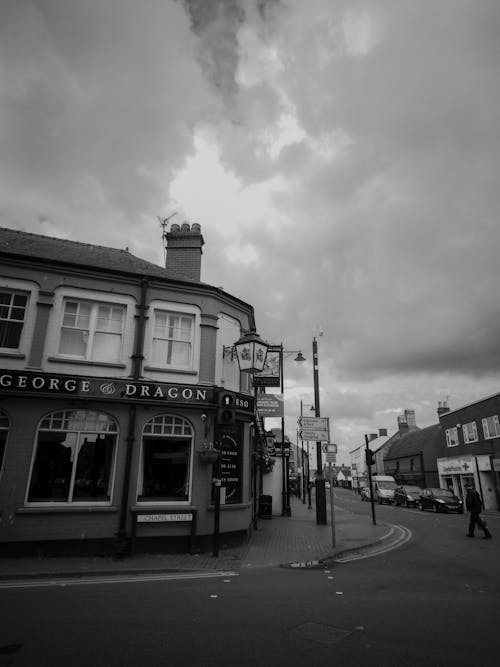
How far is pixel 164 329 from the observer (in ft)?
42.3

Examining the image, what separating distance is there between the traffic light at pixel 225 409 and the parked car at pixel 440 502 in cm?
2013

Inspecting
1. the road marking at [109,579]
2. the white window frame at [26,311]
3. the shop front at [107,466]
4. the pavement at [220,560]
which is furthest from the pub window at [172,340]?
the road marking at [109,579]

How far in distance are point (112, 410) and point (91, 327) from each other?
246 cm

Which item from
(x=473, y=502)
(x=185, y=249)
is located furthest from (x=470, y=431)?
(x=185, y=249)

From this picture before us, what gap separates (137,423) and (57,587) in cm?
454

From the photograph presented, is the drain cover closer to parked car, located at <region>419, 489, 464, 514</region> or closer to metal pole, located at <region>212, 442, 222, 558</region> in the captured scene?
metal pole, located at <region>212, 442, 222, 558</region>

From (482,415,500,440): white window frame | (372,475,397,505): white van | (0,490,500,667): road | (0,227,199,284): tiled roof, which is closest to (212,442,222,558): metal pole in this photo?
(0,490,500,667): road

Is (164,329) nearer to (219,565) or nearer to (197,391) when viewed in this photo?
(197,391)

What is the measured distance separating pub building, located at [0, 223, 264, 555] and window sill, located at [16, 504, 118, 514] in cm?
4

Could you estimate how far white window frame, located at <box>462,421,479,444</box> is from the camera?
34.2 m

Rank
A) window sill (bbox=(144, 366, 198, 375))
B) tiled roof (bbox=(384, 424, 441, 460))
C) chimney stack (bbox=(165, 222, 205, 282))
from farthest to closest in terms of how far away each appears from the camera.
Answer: tiled roof (bbox=(384, 424, 441, 460))
chimney stack (bbox=(165, 222, 205, 282))
window sill (bbox=(144, 366, 198, 375))

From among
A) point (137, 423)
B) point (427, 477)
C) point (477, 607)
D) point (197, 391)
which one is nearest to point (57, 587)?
point (137, 423)

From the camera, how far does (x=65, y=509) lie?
10562mm

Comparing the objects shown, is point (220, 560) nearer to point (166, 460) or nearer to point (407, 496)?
point (166, 460)
